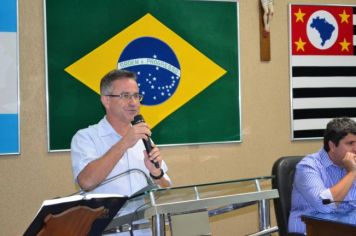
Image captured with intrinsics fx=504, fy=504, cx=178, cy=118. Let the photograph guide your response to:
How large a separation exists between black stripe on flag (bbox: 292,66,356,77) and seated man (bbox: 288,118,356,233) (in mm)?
1512

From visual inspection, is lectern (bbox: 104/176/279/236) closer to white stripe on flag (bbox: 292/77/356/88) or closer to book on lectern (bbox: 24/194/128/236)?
book on lectern (bbox: 24/194/128/236)

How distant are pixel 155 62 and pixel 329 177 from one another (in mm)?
1710

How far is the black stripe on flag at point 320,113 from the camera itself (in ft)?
14.6

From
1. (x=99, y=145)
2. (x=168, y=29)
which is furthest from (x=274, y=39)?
(x=99, y=145)

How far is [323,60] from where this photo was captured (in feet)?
14.8

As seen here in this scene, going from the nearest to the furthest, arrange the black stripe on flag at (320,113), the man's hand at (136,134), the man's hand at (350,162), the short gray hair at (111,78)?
1. the man's hand at (136,134)
2. the short gray hair at (111,78)
3. the man's hand at (350,162)
4. the black stripe on flag at (320,113)

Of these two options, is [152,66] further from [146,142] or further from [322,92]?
[146,142]

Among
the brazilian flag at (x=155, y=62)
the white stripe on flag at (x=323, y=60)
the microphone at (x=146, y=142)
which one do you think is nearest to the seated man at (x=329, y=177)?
the microphone at (x=146, y=142)

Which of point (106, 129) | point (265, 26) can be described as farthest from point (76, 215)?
point (265, 26)

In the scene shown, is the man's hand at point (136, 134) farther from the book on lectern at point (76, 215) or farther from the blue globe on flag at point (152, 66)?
the blue globe on flag at point (152, 66)

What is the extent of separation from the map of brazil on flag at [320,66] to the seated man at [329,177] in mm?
1468

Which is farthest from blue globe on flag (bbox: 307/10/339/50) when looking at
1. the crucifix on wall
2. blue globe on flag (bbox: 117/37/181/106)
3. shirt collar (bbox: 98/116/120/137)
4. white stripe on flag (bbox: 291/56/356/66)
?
shirt collar (bbox: 98/116/120/137)

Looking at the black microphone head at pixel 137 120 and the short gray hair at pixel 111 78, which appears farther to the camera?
the short gray hair at pixel 111 78

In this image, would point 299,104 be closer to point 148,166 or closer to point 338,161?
point 338,161
